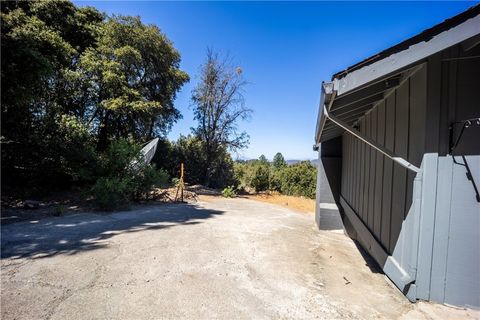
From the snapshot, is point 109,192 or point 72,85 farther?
point 72,85

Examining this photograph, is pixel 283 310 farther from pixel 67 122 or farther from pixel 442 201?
pixel 67 122

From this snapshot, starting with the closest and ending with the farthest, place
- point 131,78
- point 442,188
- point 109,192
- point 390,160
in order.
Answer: point 442,188 < point 390,160 < point 109,192 < point 131,78

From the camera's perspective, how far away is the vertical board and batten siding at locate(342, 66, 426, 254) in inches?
97.7

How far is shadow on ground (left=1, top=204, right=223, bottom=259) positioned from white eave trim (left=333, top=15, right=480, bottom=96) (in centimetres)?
407

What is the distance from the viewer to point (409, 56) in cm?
204

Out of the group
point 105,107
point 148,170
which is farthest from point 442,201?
point 105,107

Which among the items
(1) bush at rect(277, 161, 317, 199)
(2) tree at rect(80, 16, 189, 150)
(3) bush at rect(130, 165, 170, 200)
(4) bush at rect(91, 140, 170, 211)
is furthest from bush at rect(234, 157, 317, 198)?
(3) bush at rect(130, 165, 170, 200)

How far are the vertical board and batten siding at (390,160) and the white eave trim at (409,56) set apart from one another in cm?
46

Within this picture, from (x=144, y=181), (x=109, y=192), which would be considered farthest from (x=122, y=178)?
(x=109, y=192)

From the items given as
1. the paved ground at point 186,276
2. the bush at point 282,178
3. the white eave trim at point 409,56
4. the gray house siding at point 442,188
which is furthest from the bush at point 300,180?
the white eave trim at point 409,56

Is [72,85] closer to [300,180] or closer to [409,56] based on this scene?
[300,180]

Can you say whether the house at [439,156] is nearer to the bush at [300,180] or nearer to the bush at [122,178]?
the bush at [122,178]

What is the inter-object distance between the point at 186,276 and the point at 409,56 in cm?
312

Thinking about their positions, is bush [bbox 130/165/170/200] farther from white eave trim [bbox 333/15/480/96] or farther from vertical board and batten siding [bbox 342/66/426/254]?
white eave trim [bbox 333/15/480/96]
